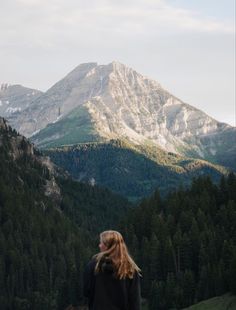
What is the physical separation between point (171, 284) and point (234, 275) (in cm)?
2309

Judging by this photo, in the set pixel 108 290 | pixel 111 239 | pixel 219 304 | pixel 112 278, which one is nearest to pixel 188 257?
pixel 219 304

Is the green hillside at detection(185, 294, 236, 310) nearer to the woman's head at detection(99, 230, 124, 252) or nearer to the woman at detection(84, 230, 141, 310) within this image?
the woman at detection(84, 230, 141, 310)

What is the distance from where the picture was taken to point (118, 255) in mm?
19109

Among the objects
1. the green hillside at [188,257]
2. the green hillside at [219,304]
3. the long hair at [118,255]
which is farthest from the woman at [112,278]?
Answer: the green hillside at [188,257]

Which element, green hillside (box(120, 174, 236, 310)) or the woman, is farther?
green hillside (box(120, 174, 236, 310))

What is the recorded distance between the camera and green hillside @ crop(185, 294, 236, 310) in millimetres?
125475

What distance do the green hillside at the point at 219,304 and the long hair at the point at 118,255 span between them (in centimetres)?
10878

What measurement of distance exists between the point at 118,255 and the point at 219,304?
379ft

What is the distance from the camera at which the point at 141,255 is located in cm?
18650

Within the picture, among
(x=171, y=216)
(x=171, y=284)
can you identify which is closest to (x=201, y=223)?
(x=171, y=216)

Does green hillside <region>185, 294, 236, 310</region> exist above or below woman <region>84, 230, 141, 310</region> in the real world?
below

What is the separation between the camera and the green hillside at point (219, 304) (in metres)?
125

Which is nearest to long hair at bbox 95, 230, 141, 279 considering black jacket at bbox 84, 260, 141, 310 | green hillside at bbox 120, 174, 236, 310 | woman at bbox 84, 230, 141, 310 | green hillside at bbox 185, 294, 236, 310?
woman at bbox 84, 230, 141, 310

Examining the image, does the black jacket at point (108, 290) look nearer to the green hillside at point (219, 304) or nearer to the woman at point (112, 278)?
the woman at point (112, 278)
